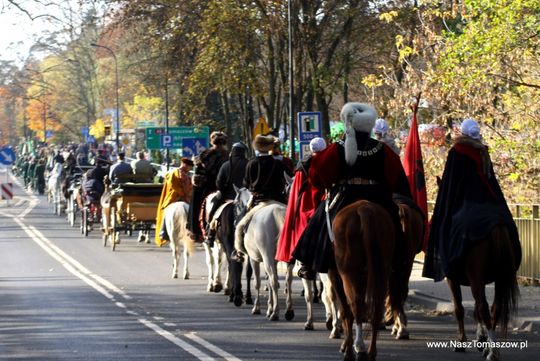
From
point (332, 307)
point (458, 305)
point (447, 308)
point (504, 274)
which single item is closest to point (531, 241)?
point (447, 308)

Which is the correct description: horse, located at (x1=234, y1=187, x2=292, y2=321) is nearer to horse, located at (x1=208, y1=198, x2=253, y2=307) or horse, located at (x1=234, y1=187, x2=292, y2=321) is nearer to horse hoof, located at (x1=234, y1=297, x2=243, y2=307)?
horse hoof, located at (x1=234, y1=297, x2=243, y2=307)

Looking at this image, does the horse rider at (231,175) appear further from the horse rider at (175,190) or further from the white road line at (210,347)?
the horse rider at (175,190)

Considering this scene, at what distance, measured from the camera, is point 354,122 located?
1256cm

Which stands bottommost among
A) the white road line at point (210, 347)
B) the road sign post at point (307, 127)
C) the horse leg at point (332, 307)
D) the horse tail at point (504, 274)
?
the white road line at point (210, 347)

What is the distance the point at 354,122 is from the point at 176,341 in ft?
10.1

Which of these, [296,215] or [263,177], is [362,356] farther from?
[263,177]

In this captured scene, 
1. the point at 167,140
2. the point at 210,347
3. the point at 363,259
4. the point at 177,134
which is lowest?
the point at 210,347

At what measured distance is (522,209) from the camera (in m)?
20.3

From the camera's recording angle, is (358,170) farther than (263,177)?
No

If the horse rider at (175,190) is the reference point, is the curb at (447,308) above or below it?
below

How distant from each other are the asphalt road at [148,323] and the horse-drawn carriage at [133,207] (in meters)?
3.82

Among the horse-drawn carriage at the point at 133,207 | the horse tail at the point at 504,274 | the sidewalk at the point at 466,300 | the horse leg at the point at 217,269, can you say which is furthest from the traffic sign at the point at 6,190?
the horse tail at the point at 504,274

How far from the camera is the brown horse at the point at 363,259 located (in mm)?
12125

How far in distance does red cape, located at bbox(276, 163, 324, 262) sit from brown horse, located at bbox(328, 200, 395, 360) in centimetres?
264
